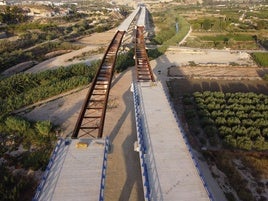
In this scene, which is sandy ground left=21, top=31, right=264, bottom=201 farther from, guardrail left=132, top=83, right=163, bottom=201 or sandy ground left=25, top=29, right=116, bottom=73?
guardrail left=132, top=83, right=163, bottom=201

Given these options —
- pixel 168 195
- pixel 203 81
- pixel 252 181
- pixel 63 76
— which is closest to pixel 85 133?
pixel 168 195

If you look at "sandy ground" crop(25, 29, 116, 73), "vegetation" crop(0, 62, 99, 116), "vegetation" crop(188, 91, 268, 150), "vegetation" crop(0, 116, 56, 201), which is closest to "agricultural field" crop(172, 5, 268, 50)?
"sandy ground" crop(25, 29, 116, 73)

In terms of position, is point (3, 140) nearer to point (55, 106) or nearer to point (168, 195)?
point (55, 106)

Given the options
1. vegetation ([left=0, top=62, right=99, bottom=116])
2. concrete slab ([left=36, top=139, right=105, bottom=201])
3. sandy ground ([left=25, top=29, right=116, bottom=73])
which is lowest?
sandy ground ([left=25, top=29, right=116, bottom=73])

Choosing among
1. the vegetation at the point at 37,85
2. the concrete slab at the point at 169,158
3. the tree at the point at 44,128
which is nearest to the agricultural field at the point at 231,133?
the concrete slab at the point at 169,158

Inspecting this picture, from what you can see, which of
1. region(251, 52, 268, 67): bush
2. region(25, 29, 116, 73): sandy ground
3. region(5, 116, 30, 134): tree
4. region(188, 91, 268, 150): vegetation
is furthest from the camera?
region(251, 52, 268, 67): bush

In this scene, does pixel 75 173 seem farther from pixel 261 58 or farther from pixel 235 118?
pixel 261 58
